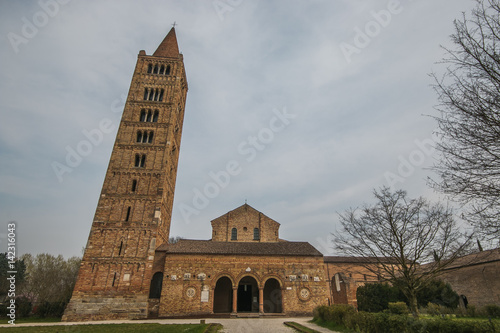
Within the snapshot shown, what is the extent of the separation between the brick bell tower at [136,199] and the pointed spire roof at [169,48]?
13 centimetres

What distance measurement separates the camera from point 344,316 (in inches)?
554

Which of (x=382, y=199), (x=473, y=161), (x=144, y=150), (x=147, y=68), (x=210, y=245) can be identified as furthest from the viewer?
(x=147, y=68)

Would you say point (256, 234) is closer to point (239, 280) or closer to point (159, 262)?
point (239, 280)

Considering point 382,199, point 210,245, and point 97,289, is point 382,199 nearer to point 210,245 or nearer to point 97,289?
point 210,245

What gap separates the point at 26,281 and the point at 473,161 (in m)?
55.9

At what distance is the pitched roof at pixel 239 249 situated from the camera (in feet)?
78.1

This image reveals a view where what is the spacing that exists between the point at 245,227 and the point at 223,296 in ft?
28.5

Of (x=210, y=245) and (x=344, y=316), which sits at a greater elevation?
(x=210, y=245)

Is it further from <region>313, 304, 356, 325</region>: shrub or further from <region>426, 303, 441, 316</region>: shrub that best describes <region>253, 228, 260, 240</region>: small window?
<region>426, 303, 441, 316</region>: shrub

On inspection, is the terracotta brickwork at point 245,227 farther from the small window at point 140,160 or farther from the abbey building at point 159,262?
the small window at point 140,160

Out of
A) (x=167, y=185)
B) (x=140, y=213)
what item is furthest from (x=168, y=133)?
(x=140, y=213)

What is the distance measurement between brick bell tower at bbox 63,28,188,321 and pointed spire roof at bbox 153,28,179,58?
133 millimetres

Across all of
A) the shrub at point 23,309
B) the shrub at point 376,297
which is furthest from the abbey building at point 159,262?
the shrub at point 23,309

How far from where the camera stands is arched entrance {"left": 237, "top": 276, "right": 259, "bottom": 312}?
81.3ft
